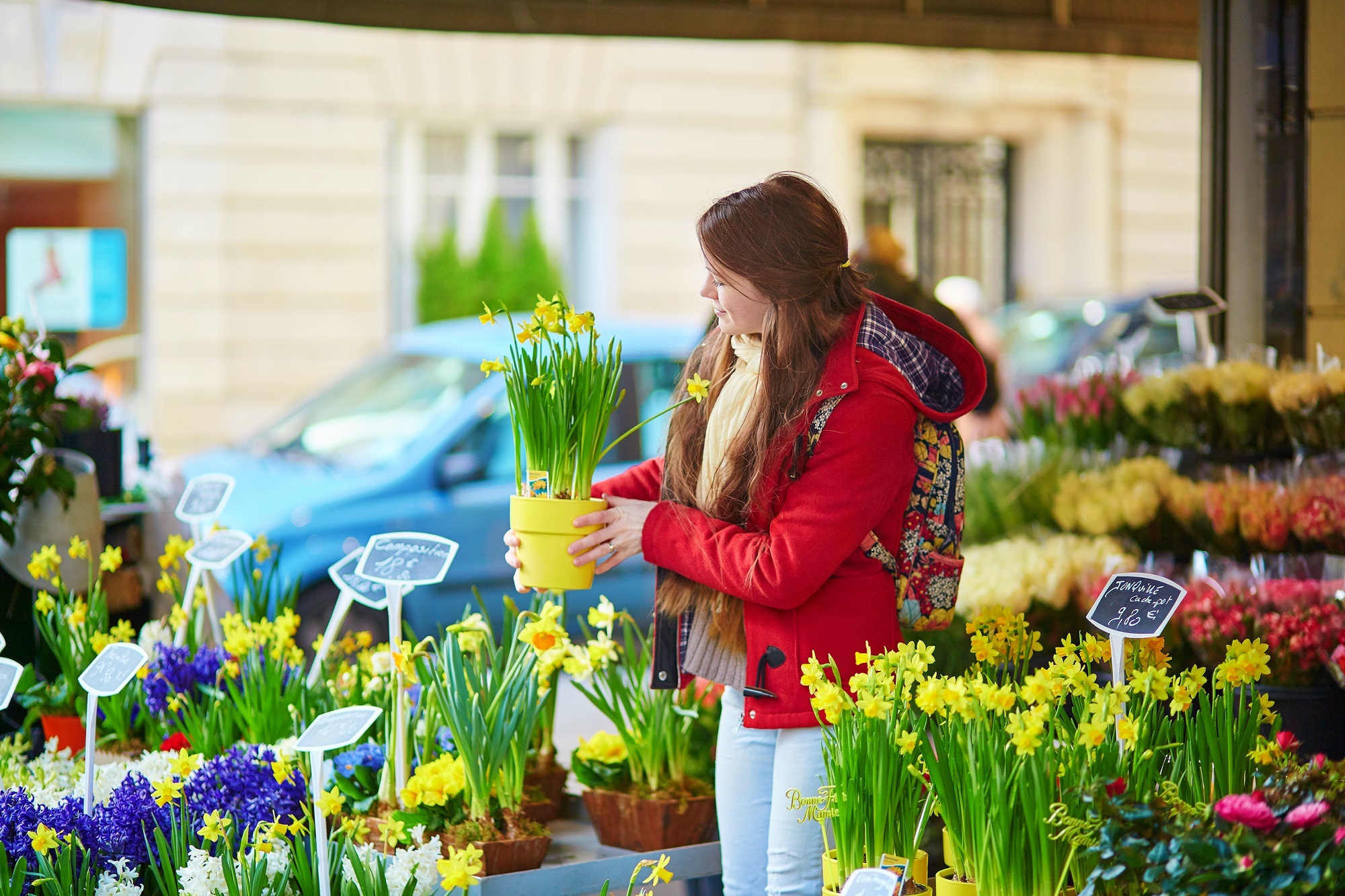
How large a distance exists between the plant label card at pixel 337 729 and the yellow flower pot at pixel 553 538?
0.34m

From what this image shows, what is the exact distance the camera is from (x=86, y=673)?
252cm

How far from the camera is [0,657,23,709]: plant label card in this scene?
2.55 metres

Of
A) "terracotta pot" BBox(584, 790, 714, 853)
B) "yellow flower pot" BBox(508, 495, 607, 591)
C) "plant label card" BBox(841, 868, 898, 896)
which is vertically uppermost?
"yellow flower pot" BBox(508, 495, 607, 591)

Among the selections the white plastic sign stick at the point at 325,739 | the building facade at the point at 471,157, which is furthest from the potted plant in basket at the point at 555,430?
the building facade at the point at 471,157

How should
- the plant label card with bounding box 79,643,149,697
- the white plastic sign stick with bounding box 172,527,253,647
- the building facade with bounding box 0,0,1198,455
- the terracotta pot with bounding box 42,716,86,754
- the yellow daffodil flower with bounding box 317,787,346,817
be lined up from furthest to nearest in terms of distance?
the building facade with bounding box 0,0,1198,455, the terracotta pot with bounding box 42,716,86,754, the white plastic sign stick with bounding box 172,527,253,647, the plant label card with bounding box 79,643,149,697, the yellow daffodil flower with bounding box 317,787,346,817

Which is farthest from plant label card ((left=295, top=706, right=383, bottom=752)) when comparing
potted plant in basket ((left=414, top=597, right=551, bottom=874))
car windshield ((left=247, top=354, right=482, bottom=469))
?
car windshield ((left=247, top=354, right=482, bottom=469))

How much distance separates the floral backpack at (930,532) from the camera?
2.28m

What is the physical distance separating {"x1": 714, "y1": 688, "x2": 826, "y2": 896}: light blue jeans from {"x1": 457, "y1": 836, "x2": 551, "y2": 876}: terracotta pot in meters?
0.36

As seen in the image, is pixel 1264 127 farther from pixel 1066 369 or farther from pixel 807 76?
pixel 807 76

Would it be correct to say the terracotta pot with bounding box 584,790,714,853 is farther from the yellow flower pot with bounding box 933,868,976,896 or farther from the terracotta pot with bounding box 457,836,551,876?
the yellow flower pot with bounding box 933,868,976,896

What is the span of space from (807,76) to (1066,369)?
5.97m

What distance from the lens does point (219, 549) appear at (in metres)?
3.03

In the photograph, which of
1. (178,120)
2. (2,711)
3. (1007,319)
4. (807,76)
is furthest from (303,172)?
(2,711)

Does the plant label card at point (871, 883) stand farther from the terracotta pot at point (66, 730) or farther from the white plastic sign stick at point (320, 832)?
the terracotta pot at point (66, 730)
